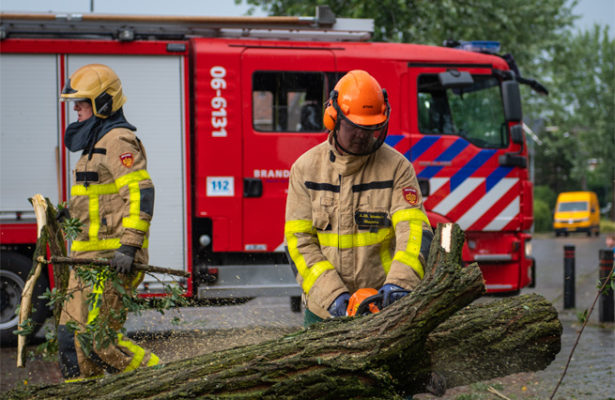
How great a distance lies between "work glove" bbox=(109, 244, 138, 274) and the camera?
13.9 feet

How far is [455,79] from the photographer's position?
24.4 ft

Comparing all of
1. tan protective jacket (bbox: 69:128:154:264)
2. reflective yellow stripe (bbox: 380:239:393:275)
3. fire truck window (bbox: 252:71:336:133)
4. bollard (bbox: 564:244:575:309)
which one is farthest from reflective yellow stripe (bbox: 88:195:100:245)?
bollard (bbox: 564:244:575:309)

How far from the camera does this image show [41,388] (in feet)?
10.0

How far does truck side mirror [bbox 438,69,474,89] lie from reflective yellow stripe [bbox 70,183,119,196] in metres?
4.11

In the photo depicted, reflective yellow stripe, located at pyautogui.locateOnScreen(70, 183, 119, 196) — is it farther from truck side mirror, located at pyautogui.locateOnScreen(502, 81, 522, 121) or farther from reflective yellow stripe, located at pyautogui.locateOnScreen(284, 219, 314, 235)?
truck side mirror, located at pyautogui.locateOnScreen(502, 81, 522, 121)

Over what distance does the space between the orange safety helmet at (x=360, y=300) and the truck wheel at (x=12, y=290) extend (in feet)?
14.8

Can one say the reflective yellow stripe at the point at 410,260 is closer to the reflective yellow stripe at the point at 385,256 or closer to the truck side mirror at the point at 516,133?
the reflective yellow stripe at the point at 385,256

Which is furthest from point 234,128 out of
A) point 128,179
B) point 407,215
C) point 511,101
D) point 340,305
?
point 340,305

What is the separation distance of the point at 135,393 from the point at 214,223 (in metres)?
4.40

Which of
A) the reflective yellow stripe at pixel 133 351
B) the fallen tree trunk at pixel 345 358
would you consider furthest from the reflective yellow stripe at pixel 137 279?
the fallen tree trunk at pixel 345 358

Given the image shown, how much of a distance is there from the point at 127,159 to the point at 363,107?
183cm

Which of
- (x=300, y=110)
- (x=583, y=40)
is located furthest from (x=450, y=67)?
(x=583, y=40)

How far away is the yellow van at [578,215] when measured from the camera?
31.5m

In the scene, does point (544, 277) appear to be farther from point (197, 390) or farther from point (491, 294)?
point (197, 390)
